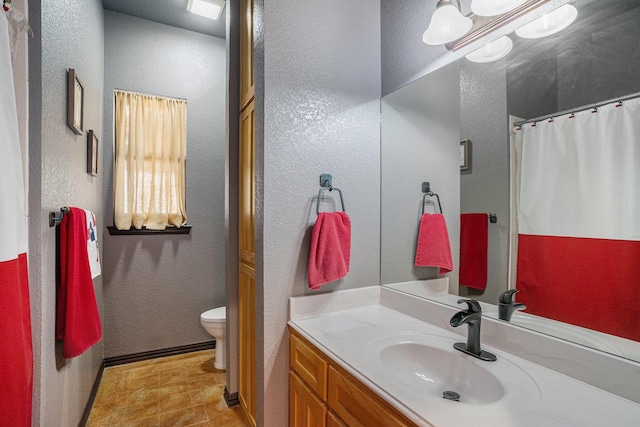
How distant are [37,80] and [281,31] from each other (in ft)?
3.25

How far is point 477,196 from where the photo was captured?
1296 millimetres

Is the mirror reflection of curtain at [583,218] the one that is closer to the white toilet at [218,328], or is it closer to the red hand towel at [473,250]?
the red hand towel at [473,250]

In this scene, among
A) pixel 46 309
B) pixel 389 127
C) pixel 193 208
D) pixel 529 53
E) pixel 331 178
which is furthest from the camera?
pixel 193 208

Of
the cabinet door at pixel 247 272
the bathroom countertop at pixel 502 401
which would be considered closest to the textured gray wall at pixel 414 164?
the bathroom countertop at pixel 502 401

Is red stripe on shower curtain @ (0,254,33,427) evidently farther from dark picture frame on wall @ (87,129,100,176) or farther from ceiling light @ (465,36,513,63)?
ceiling light @ (465,36,513,63)

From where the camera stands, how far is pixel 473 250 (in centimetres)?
131

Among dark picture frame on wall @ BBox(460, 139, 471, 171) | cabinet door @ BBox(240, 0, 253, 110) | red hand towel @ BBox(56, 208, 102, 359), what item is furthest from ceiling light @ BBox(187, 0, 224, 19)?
dark picture frame on wall @ BBox(460, 139, 471, 171)

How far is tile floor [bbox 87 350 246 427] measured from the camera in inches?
75.2

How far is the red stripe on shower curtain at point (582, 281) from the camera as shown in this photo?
34.6 inches

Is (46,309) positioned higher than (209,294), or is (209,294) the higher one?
(46,309)

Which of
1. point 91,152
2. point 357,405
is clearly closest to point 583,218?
point 357,405

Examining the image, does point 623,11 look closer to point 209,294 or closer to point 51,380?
point 51,380

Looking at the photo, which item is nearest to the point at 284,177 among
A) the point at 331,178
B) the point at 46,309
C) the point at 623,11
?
the point at 331,178

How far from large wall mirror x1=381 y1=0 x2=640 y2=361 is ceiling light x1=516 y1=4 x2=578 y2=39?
0.02 meters
